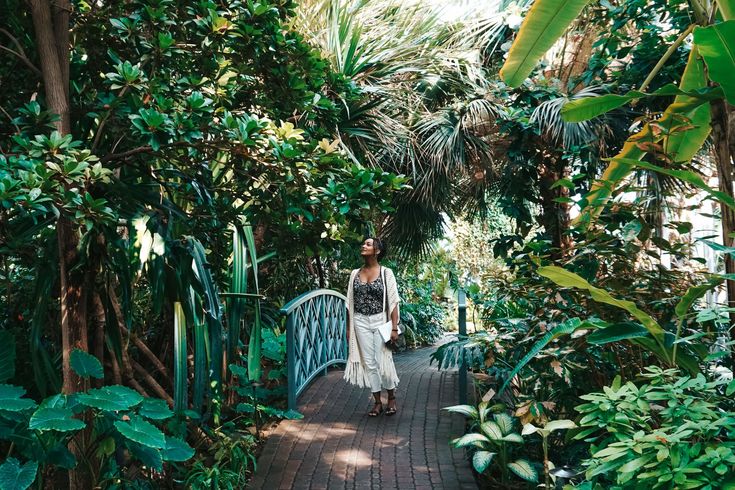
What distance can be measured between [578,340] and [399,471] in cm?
156

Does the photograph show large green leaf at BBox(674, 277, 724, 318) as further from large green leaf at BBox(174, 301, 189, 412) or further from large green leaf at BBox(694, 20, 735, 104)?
large green leaf at BBox(174, 301, 189, 412)

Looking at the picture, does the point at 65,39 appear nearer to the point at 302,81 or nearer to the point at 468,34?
the point at 302,81

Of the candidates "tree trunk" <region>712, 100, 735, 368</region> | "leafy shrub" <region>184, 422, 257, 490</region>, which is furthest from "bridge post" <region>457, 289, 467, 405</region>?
"tree trunk" <region>712, 100, 735, 368</region>

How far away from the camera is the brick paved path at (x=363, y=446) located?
446cm

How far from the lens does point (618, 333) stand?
10.1ft

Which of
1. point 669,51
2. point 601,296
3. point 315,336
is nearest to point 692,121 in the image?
point 669,51

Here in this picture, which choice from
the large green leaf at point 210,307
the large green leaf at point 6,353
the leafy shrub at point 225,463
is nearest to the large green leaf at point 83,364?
the large green leaf at point 6,353

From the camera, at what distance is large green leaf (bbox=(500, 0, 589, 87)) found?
3.44 metres

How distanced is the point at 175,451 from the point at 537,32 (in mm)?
3014

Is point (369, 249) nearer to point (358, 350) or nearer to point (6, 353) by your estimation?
point (358, 350)

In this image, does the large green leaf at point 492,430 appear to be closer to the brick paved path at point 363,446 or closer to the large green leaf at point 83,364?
the brick paved path at point 363,446

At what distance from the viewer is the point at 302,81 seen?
4.13 m

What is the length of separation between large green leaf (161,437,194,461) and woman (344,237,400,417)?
255 cm

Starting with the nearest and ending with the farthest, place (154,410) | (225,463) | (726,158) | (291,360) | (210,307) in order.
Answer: (726,158)
(154,410)
(210,307)
(225,463)
(291,360)
